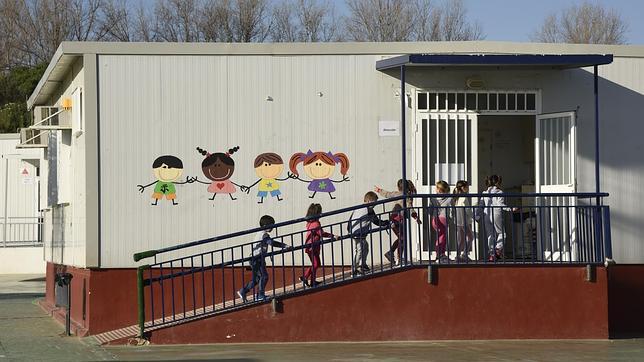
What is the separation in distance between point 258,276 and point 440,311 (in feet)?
8.08

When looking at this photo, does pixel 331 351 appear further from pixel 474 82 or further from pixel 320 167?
pixel 474 82

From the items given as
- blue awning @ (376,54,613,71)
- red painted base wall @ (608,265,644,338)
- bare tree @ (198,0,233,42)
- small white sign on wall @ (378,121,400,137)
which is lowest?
red painted base wall @ (608,265,644,338)

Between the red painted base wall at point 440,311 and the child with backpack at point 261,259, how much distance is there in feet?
1.04

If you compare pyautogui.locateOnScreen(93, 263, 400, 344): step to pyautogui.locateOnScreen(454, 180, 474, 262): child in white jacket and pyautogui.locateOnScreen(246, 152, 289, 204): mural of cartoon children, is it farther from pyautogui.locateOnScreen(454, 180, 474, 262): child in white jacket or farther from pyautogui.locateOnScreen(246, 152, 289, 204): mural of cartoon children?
pyautogui.locateOnScreen(246, 152, 289, 204): mural of cartoon children

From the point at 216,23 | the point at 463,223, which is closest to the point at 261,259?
the point at 463,223

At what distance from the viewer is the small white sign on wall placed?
56.2ft

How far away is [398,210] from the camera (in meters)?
15.9

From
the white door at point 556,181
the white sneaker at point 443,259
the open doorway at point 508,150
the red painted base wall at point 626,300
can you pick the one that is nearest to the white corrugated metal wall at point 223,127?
the white sneaker at point 443,259

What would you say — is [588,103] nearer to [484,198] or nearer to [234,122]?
[484,198]

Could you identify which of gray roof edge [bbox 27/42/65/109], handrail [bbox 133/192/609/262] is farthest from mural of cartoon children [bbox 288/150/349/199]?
gray roof edge [bbox 27/42/65/109]

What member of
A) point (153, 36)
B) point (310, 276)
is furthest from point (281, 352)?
point (153, 36)

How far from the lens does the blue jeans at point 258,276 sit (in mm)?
15680

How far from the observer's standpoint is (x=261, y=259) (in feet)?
51.6

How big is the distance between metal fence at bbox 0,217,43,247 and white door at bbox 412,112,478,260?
2034 centimetres
